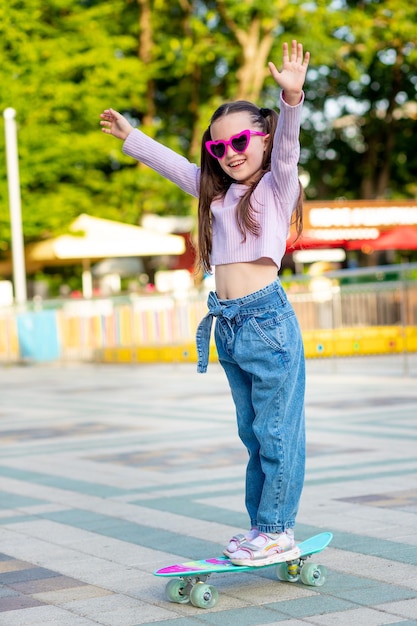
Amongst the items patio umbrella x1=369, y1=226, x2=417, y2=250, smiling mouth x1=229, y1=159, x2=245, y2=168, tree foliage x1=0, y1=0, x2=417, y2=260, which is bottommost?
smiling mouth x1=229, y1=159, x2=245, y2=168

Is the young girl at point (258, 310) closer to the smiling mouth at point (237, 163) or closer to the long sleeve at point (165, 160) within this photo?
the smiling mouth at point (237, 163)

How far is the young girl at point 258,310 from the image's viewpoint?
450 centimetres

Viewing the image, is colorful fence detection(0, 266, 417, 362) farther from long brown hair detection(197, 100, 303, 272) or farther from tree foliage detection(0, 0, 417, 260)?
long brown hair detection(197, 100, 303, 272)

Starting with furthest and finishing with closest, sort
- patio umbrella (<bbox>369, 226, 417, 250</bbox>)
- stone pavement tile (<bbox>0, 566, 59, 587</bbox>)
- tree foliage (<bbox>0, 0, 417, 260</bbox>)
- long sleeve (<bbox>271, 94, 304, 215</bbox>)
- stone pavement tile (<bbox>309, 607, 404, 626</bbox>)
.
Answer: tree foliage (<bbox>0, 0, 417, 260</bbox>) < patio umbrella (<bbox>369, 226, 417, 250</bbox>) < stone pavement tile (<bbox>0, 566, 59, 587</bbox>) < long sleeve (<bbox>271, 94, 304, 215</bbox>) < stone pavement tile (<bbox>309, 607, 404, 626</bbox>)

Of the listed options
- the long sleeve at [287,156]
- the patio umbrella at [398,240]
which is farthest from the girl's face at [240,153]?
the patio umbrella at [398,240]

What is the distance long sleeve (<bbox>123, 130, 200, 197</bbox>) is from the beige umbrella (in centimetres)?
1989

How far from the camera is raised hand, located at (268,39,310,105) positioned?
4230mm

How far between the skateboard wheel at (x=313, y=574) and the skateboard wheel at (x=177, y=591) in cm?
44

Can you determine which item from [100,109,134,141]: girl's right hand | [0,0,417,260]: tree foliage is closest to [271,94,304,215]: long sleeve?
[100,109,134,141]: girl's right hand

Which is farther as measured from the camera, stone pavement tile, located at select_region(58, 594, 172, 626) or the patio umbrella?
the patio umbrella

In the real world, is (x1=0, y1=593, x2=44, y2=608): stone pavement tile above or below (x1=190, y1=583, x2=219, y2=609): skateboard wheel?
below

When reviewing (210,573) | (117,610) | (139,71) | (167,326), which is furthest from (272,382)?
(139,71)

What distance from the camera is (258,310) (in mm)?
4527

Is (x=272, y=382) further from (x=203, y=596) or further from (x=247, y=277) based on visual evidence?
(x=203, y=596)
